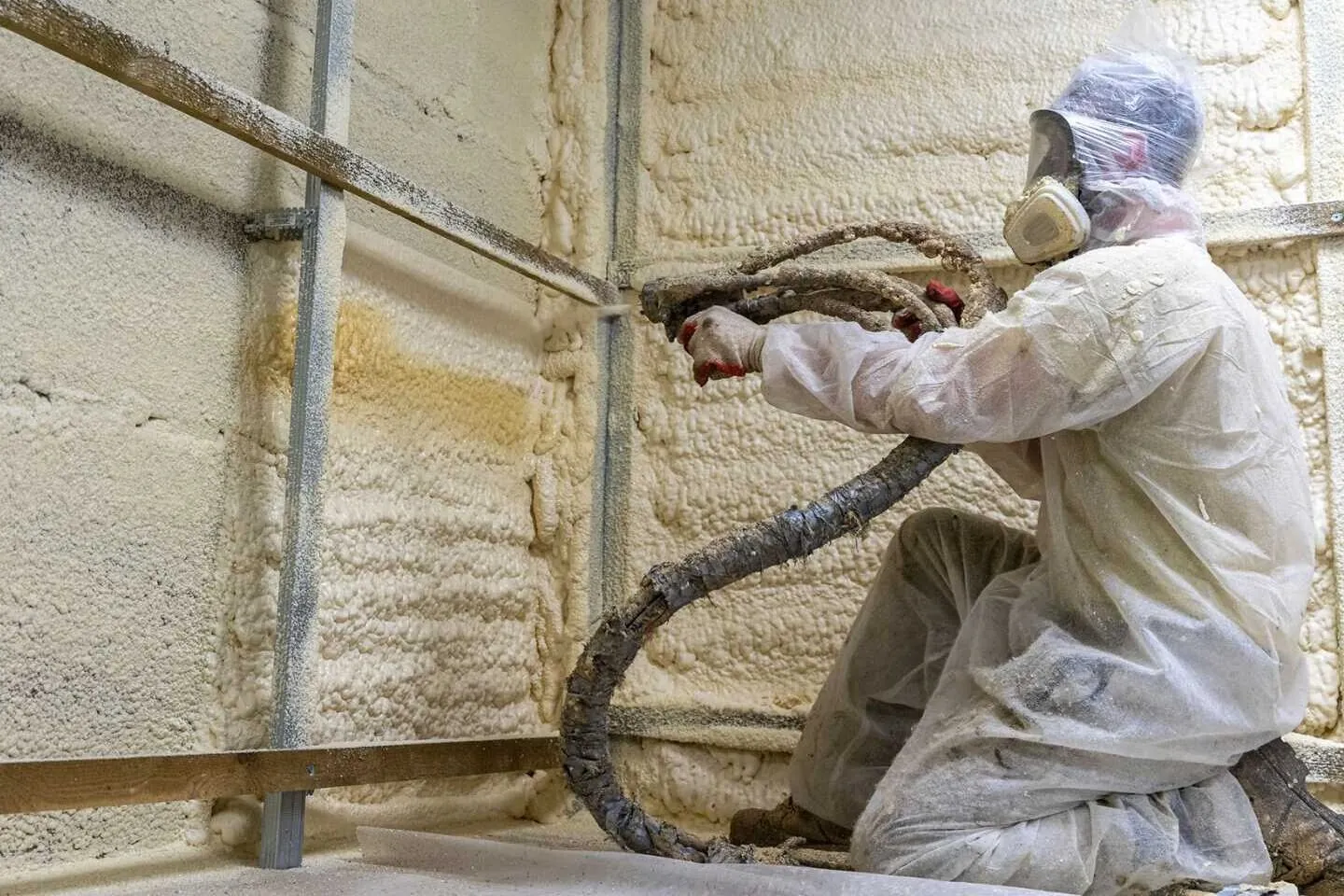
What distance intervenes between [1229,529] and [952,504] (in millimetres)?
668

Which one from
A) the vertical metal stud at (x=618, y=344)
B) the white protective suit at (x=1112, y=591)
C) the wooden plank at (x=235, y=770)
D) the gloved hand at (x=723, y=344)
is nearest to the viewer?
the wooden plank at (x=235, y=770)

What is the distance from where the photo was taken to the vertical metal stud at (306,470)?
5.18ft

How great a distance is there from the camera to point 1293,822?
1398 millimetres

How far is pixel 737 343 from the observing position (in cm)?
166

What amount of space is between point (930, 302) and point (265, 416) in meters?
0.91

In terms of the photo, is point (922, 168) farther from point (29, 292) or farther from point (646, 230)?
point (29, 292)

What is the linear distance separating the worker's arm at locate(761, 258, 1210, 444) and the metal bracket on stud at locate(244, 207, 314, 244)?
0.73m

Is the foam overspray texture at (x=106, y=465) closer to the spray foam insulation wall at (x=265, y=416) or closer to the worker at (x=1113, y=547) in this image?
the spray foam insulation wall at (x=265, y=416)

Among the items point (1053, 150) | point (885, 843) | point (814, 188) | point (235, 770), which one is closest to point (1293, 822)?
point (885, 843)

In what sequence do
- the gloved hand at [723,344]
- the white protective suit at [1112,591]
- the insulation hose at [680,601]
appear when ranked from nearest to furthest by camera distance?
1. the white protective suit at [1112,591]
2. the insulation hose at [680,601]
3. the gloved hand at [723,344]

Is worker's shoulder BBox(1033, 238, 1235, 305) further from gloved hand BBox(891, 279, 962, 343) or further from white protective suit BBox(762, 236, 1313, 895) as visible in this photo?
gloved hand BBox(891, 279, 962, 343)

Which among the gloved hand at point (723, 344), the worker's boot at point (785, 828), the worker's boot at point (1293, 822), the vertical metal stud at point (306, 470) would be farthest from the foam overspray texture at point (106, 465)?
the worker's boot at point (1293, 822)

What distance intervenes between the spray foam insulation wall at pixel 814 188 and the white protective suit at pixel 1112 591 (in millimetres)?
543

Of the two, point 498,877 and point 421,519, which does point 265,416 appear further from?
point 498,877
